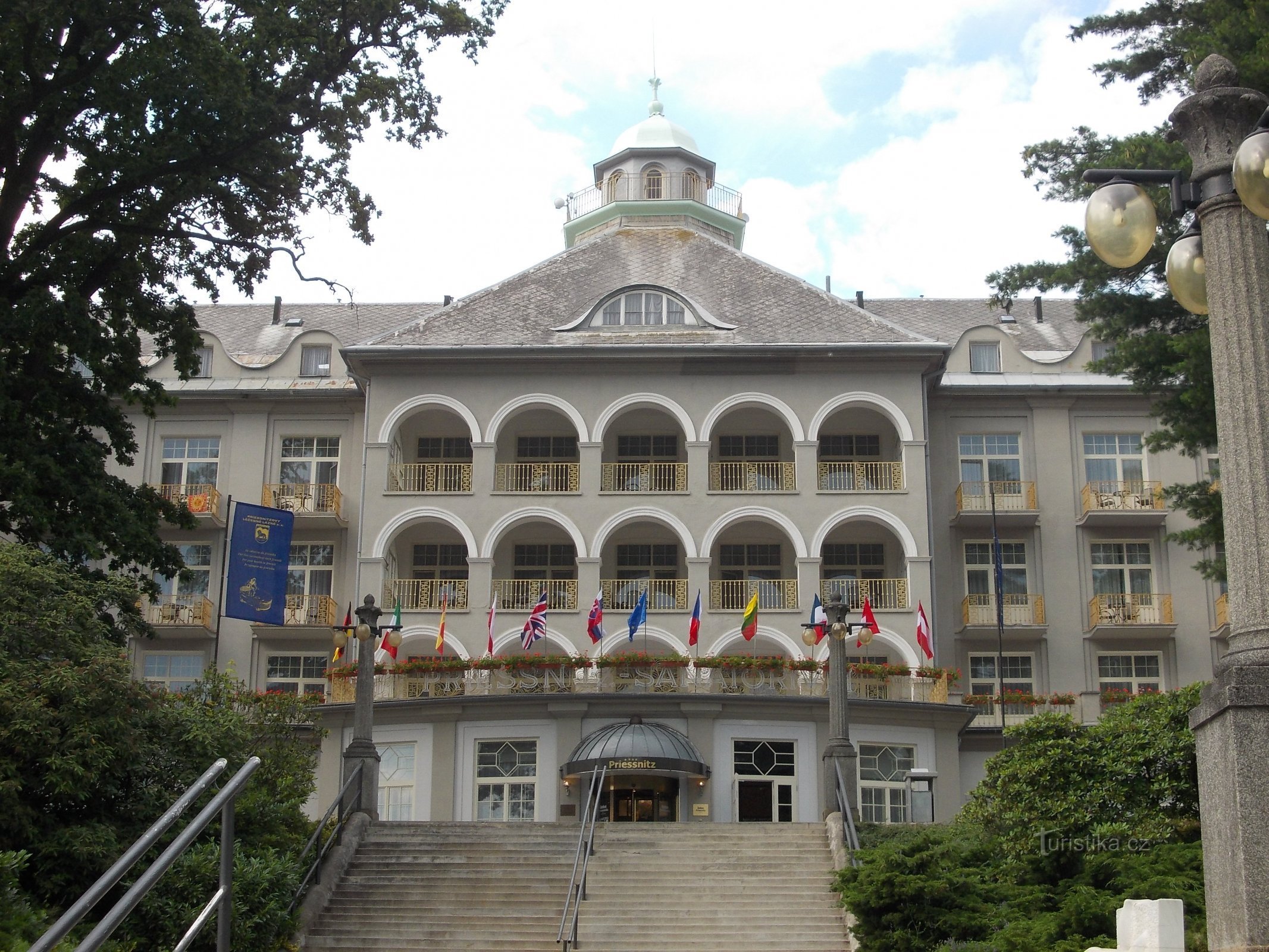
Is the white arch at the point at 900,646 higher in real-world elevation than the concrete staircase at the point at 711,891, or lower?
higher

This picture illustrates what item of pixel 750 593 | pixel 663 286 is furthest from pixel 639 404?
pixel 750 593

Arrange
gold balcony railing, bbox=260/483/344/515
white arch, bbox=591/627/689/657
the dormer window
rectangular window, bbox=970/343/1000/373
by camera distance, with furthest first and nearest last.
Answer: rectangular window, bbox=970/343/1000/373 < gold balcony railing, bbox=260/483/344/515 < the dormer window < white arch, bbox=591/627/689/657

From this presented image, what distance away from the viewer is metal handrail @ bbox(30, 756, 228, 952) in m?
5.82

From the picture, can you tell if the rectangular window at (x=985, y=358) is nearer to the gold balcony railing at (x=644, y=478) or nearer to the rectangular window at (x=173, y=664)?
the gold balcony railing at (x=644, y=478)

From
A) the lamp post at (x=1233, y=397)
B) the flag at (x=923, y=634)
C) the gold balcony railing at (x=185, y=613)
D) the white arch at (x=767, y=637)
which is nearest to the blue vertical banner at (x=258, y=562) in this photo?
the gold balcony railing at (x=185, y=613)

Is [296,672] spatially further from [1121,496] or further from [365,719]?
[1121,496]

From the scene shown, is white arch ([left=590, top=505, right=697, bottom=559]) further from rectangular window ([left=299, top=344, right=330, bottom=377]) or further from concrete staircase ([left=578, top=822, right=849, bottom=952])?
concrete staircase ([left=578, top=822, right=849, bottom=952])

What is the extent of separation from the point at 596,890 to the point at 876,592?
1836 centimetres

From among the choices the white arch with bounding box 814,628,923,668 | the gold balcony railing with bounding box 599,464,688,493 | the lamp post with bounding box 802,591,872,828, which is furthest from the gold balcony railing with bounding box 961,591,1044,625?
the lamp post with bounding box 802,591,872,828

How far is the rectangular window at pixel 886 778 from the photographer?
35219 mm

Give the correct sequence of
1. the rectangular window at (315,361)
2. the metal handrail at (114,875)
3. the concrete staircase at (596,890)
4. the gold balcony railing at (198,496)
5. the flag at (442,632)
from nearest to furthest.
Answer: the metal handrail at (114,875) → the concrete staircase at (596,890) → the flag at (442,632) → the gold balcony railing at (198,496) → the rectangular window at (315,361)

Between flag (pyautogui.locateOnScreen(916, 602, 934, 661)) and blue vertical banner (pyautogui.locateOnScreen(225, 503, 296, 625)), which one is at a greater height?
blue vertical banner (pyautogui.locateOnScreen(225, 503, 296, 625))

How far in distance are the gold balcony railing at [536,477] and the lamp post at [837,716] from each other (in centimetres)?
1442

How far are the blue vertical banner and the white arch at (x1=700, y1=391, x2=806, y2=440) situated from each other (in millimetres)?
12600
